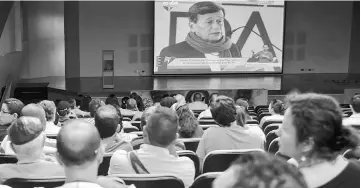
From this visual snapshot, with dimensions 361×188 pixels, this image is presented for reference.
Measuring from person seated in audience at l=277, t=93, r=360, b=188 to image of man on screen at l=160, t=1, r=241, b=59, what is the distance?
11910mm

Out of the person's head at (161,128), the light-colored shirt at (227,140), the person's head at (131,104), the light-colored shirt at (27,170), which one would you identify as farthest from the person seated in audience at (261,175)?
the person's head at (131,104)

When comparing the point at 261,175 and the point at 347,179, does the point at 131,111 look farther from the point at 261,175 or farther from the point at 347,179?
the point at 261,175

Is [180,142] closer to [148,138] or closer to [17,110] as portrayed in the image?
[148,138]

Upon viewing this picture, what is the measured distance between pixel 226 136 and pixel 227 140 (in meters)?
0.03

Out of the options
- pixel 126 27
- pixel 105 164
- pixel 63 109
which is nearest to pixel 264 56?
pixel 126 27

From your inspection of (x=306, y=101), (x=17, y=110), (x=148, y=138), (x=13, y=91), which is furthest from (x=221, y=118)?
(x=13, y=91)

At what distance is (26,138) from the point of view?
243 cm

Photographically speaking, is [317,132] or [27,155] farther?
[27,155]

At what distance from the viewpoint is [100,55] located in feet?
46.4

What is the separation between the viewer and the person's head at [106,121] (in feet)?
9.83

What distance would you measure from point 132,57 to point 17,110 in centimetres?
972

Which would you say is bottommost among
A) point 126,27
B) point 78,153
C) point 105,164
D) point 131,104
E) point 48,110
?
point 105,164

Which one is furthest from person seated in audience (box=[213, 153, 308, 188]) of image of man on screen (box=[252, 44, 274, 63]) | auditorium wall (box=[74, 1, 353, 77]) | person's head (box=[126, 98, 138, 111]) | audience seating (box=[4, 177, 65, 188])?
image of man on screen (box=[252, 44, 274, 63])

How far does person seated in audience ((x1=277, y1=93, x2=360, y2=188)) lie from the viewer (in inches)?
62.1
